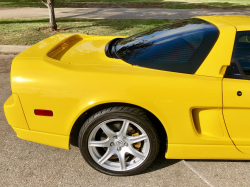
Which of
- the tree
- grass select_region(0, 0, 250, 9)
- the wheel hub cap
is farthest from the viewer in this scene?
grass select_region(0, 0, 250, 9)

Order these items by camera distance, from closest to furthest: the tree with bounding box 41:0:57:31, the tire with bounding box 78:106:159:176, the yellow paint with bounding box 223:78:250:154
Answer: the yellow paint with bounding box 223:78:250:154
the tire with bounding box 78:106:159:176
the tree with bounding box 41:0:57:31

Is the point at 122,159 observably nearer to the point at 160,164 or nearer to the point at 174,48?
the point at 160,164

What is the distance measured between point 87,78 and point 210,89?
3.40ft

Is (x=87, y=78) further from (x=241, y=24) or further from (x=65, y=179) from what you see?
(x=241, y=24)

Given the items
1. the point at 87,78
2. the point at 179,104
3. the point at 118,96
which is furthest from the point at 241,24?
the point at 87,78

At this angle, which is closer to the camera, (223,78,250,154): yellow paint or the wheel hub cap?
(223,78,250,154): yellow paint

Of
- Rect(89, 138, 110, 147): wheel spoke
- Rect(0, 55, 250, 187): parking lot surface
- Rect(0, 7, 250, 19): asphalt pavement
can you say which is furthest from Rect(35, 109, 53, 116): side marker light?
Rect(0, 7, 250, 19): asphalt pavement

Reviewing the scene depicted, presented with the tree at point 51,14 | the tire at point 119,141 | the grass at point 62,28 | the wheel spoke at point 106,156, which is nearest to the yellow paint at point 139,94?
the tire at point 119,141

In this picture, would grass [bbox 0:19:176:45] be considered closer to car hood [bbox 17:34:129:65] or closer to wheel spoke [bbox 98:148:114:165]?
car hood [bbox 17:34:129:65]

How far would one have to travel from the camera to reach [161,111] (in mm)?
2094

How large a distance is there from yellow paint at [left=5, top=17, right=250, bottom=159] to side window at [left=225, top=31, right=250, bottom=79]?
6 cm

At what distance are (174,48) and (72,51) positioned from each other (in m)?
1.09

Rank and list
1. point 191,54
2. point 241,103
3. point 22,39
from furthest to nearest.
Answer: point 22,39
point 191,54
point 241,103

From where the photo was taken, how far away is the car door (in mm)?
2033
